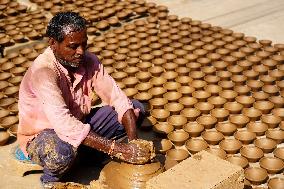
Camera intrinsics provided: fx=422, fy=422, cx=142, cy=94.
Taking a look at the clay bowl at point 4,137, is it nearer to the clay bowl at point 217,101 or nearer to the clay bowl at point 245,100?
the clay bowl at point 217,101

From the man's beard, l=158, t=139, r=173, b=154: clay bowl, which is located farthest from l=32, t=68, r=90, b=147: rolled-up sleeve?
l=158, t=139, r=173, b=154: clay bowl

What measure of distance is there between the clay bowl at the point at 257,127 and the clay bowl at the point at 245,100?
294 millimetres

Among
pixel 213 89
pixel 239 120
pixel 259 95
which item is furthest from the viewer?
pixel 213 89

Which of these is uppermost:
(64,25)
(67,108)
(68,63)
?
(64,25)

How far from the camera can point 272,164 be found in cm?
348

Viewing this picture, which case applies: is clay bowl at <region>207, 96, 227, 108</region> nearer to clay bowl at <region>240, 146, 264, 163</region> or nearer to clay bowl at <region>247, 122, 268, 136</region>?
clay bowl at <region>247, 122, 268, 136</region>

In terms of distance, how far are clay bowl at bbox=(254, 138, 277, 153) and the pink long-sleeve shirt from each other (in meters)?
1.26

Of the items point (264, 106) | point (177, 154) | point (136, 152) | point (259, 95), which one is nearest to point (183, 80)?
point (259, 95)

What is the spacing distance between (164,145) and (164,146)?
0.06 ft

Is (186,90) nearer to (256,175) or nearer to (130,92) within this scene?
(130,92)

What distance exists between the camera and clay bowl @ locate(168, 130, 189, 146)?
3773mm

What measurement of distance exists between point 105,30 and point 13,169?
3.29 m

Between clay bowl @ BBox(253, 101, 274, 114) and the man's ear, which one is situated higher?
the man's ear

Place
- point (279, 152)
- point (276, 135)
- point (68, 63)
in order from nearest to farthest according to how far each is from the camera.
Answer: point (68, 63) < point (279, 152) < point (276, 135)
